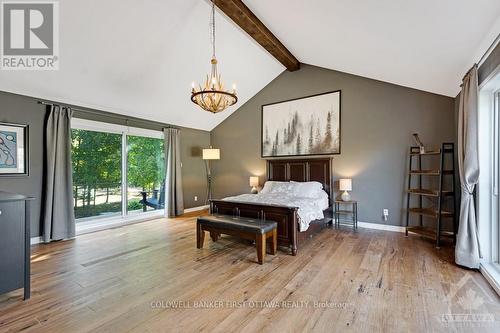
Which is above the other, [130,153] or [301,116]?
[301,116]

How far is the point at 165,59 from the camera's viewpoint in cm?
412

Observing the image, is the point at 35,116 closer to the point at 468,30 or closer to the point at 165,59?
the point at 165,59

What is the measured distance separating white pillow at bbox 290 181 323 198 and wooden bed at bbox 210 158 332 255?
12.1 inches

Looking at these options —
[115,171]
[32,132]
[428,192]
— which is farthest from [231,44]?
[428,192]

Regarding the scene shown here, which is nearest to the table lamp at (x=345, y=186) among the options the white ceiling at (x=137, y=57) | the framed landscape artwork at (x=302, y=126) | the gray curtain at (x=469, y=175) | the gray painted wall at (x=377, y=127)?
the gray painted wall at (x=377, y=127)

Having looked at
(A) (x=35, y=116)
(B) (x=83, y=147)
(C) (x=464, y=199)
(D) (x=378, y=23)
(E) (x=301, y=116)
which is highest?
(D) (x=378, y=23)

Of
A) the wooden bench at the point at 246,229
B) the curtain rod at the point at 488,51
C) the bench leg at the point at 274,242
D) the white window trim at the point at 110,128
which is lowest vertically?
the bench leg at the point at 274,242

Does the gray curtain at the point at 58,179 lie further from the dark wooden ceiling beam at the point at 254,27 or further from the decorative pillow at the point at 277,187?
the decorative pillow at the point at 277,187

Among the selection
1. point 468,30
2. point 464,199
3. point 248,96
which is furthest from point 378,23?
point 248,96

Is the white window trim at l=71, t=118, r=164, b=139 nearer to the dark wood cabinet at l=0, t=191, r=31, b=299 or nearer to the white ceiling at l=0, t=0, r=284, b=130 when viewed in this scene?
the white ceiling at l=0, t=0, r=284, b=130

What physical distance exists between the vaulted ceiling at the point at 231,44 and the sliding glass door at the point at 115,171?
0.56m

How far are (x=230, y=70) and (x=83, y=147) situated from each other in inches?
130

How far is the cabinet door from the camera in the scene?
2039 millimetres

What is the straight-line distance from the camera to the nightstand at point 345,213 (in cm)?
463
